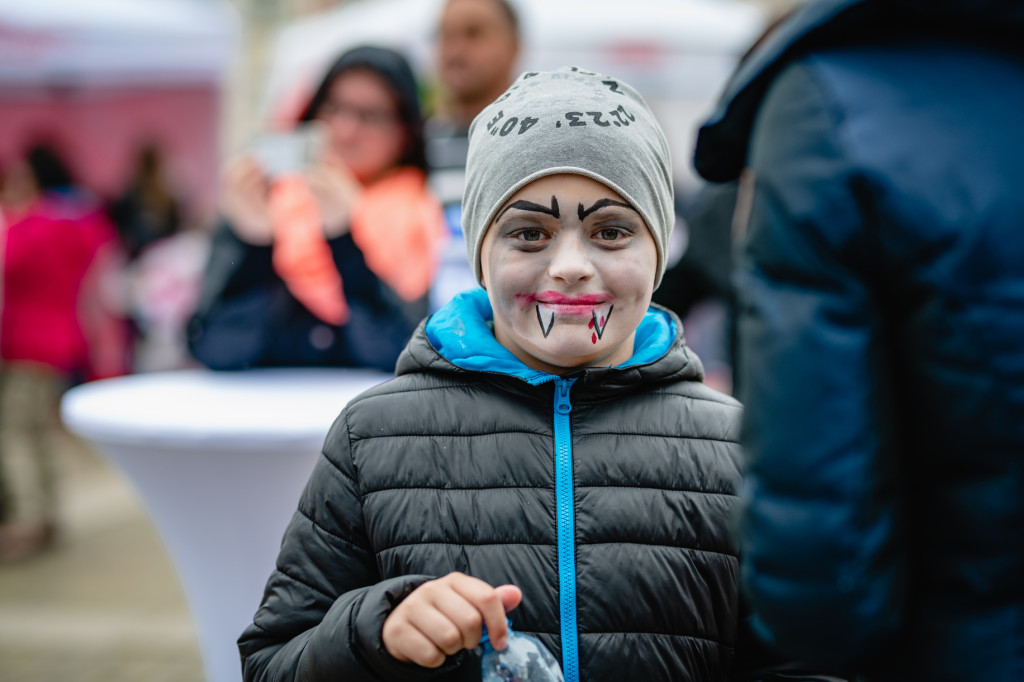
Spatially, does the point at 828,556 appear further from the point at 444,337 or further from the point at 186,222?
the point at 186,222

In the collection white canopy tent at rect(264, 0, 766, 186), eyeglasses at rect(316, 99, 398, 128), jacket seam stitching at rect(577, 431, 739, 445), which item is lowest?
jacket seam stitching at rect(577, 431, 739, 445)

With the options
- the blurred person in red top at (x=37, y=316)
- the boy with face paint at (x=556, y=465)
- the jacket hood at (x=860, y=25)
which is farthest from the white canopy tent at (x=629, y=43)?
the jacket hood at (x=860, y=25)

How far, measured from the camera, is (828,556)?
784 millimetres

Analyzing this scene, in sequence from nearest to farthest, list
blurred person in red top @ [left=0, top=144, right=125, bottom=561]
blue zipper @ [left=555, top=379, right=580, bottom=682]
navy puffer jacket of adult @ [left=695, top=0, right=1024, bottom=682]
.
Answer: navy puffer jacket of adult @ [left=695, top=0, right=1024, bottom=682] → blue zipper @ [left=555, top=379, right=580, bottom=682] → blurred person in red top @ [left=0, top=144, right=125, bottom=561]

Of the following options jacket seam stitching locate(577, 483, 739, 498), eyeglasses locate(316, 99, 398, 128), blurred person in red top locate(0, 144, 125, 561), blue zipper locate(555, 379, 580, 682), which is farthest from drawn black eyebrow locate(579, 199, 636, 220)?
blurred person in red top locate(0, 144, 125, 561)

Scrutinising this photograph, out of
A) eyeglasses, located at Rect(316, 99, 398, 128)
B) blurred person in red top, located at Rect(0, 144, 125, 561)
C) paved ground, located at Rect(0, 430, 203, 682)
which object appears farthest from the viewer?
blurred person in red top, located at Rect(0, 144, 125, 561)

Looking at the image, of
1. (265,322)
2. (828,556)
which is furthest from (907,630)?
(265,322)

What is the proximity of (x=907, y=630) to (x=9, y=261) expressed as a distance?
554 cm

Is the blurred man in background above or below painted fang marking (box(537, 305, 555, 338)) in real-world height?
above

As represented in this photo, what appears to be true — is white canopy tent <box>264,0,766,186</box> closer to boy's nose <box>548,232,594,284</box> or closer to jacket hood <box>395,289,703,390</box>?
jacket hood <box>395,289,703,390</box>

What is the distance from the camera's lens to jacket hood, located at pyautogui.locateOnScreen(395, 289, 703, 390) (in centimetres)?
129

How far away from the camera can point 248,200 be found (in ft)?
7.93

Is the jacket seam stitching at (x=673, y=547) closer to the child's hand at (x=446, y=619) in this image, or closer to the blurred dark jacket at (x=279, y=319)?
the child's hand at (x=446, y=619)

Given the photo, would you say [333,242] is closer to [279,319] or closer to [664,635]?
[279,319]
